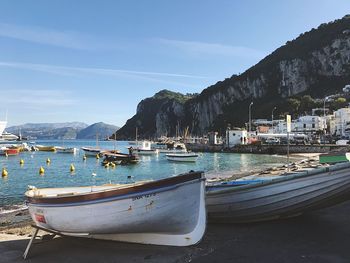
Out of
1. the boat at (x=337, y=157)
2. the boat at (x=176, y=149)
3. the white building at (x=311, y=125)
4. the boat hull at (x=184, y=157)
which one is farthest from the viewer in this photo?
the white building at (x=311, y=125)

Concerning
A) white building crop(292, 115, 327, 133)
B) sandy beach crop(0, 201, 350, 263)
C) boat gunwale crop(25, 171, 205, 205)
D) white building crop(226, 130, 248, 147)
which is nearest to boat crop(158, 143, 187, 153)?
white building crop(226, 130, 248, 147)

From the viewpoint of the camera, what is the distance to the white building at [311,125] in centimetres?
11700

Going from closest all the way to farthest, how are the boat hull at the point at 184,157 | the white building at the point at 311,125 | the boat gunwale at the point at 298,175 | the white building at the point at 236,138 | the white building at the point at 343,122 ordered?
1. the boat gunwale at the point at 298,175
2. the boat hull at the point at 184,157
3. the white building at the point at 236,138
4. the white building at the point at 343,122
5. the white building at the point at 311,125

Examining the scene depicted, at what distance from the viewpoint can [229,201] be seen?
39.3 feet

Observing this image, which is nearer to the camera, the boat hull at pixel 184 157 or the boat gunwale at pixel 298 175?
the boat gunwale at pixel 298 175

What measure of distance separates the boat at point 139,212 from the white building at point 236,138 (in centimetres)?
9031

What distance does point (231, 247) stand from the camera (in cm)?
916

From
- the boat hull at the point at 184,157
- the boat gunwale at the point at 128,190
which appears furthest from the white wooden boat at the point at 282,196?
the boat hull at the point at 184,157

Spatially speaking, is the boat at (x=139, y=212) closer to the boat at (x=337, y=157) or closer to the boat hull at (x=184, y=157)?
the boat at (x=337, y=157)

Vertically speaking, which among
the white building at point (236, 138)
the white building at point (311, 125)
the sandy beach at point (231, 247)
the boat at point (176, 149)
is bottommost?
the sandy beach at point (231, 247)

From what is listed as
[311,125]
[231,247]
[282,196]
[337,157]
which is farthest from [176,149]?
[231,247]

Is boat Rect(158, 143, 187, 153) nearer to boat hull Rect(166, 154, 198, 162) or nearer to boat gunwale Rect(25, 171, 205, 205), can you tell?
boat hull Rect(166, 154, 198, 162)

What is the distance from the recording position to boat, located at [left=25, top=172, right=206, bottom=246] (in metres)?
9.12

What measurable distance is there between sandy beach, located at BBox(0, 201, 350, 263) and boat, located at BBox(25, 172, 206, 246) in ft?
1.11
